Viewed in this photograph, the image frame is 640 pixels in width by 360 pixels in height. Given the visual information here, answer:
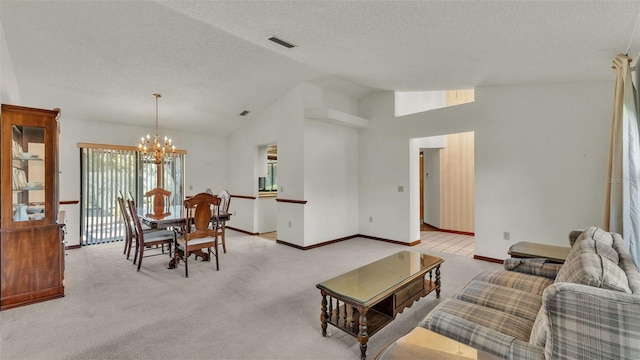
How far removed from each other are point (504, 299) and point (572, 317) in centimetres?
91

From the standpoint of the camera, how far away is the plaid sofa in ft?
3.51

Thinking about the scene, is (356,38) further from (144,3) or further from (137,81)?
(137,81)

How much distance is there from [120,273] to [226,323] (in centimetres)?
216

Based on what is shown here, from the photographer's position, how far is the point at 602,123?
11.0 ft

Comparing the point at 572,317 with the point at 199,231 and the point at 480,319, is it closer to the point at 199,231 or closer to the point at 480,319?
the point at 480,319

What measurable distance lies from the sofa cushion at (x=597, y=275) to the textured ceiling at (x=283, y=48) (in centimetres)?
169

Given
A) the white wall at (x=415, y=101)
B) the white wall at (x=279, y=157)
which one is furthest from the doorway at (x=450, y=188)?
the white wall at (x=279, y=157)

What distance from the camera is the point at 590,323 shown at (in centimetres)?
110

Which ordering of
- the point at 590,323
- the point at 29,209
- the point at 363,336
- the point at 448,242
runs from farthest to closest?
1. the point at 448,242
2. the point at 29,209
3. the point at 363,336
4. the point at 590,323

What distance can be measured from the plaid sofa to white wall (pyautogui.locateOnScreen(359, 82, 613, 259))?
80.5 inches

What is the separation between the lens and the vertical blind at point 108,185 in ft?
16.9

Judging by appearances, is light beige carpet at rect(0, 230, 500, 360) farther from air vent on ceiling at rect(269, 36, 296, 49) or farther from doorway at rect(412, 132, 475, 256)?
air vent on ceiling at rect(269, 36, 296, 49)

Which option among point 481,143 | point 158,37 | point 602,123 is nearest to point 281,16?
point 158,37

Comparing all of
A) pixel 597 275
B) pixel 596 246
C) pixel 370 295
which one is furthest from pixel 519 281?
pixel 370 295
